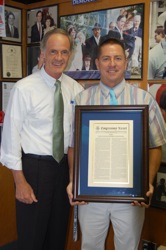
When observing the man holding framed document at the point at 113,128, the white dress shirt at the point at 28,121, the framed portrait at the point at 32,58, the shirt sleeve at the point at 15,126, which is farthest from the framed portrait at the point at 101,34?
the shirt sleeve at the point at 15,126

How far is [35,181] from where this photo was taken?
1.80 meters

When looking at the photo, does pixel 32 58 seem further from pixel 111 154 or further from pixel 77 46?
pixel 111 154

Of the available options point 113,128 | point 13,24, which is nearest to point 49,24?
point 13,24

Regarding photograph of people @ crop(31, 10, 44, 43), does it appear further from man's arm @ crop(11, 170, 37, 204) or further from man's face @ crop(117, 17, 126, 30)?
man's arm @ crop(11, 170, 37, 204)

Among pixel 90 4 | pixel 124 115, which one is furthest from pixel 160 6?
pixel 124 115

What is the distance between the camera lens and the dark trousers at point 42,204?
180 cm

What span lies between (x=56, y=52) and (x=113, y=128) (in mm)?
559

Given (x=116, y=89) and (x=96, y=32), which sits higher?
(x=96, y=32)

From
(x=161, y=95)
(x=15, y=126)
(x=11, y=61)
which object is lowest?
(x=15, y=126)

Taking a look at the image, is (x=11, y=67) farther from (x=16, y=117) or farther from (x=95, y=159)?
(x=95, y=159)

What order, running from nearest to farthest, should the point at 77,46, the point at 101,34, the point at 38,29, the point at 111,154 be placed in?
1. the point at 111,154
2. the point at 101,34
3. the point at 77,46
4. the point at 38,29

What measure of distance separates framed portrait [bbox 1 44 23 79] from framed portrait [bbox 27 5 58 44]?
0.48 feet

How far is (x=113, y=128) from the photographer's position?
1562mm

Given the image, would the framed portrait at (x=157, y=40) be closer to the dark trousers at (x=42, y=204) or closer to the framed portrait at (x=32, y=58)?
the dark trousers at (x=42, y=204)
